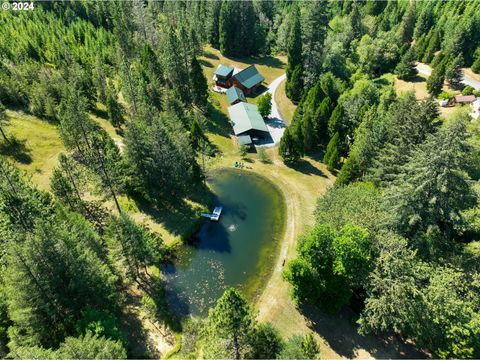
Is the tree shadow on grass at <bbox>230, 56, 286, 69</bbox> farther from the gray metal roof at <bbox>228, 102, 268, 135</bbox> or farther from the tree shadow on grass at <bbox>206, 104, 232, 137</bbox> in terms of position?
the gray metal roof at <bbox>228, 102, 268, 135</bbox>

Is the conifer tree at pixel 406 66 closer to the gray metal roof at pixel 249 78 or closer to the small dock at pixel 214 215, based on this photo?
the gray metal roof at pixel 249 78

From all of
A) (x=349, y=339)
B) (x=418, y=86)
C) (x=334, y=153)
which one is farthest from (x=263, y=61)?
(x=349, y=339)

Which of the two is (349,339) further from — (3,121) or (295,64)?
(3,121)

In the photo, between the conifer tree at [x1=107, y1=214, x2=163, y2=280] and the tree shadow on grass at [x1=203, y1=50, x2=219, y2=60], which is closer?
the conifer tree at [x1=107, y1=214, x2=163, y2=280]

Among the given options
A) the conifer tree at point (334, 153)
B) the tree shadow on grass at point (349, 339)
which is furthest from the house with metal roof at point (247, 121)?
the tree shadow on grass at point (349, 339)

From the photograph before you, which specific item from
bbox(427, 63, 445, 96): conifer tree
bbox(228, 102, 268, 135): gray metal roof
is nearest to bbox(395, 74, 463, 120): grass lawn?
bbox(427, 63, 445, 96): conifer tree

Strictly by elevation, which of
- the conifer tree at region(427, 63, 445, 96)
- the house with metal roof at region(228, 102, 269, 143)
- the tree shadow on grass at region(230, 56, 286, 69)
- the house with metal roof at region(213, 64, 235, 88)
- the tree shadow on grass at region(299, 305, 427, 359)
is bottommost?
the tree shadow on grass at region(299, 305, 427, 359)
